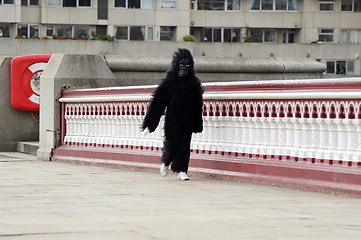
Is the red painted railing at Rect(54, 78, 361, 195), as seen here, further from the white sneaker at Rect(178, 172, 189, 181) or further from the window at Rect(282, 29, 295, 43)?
the window at Rect(282, 29, 295, 43)

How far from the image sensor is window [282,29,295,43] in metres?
69.9

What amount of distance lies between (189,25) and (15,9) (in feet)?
39.0

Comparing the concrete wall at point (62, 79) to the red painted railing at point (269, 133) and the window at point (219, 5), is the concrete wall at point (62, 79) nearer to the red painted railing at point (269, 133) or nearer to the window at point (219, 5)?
the red painted railing at point (269, 133)

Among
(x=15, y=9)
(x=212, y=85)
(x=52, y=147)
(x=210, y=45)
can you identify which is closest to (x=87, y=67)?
(x=52, y=147)

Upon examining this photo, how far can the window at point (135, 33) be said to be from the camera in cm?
6812

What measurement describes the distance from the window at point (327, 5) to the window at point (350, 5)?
1066mm

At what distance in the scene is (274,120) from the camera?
36.7ft

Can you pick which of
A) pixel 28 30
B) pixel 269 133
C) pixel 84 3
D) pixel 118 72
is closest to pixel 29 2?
pixel 28 30

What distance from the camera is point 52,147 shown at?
1694 cm

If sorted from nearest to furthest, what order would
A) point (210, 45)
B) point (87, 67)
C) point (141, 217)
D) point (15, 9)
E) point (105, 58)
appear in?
point (141, 217), point (87, 67), point (105, 58), point (210, 45), point (15, 9)

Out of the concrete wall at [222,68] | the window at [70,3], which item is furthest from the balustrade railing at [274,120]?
the window at [70,3]

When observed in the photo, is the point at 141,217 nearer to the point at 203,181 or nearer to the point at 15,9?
the point at 203,181

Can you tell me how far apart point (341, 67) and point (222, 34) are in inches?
341

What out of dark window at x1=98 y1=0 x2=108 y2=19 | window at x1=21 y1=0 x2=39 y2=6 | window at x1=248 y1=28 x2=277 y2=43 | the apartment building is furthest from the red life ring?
window at x1=248 y1=28 x2=277 y2=43
